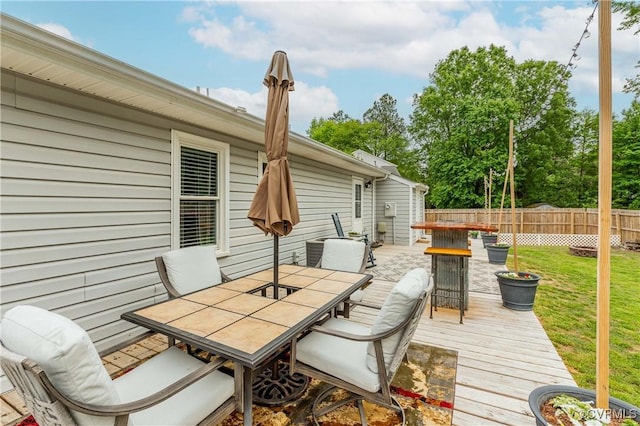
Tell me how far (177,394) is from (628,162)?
22.3 m

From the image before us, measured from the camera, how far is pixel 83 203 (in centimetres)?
266

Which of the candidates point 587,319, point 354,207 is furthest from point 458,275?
point 354,207

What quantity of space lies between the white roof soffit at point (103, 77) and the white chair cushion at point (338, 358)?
8.43 ft

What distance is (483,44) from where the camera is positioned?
19109 mm

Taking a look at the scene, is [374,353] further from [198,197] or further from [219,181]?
[219,181]

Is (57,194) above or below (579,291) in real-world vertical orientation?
above

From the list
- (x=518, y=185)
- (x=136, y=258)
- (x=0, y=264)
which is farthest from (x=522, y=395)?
(x=518, y=185)

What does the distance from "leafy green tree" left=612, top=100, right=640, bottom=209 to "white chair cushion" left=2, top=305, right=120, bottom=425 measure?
22.2m

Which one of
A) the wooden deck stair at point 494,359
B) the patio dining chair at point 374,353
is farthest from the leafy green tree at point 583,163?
the patio dining chair at point 374,353

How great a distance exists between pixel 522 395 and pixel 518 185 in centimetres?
2023

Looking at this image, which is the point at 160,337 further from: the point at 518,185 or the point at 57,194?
the point at 518,185

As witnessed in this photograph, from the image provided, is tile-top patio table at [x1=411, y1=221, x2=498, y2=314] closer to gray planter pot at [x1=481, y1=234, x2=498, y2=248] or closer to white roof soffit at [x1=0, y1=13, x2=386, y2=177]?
white roof soffit at [x1=0, y1=13, x2=386, y2=177]

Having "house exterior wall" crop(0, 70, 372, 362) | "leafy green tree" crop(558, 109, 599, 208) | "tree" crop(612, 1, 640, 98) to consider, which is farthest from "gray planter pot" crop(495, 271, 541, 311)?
"leafy green tree" crop(558, 109, 599, 208)

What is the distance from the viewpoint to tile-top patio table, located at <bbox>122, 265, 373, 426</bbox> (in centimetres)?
160
